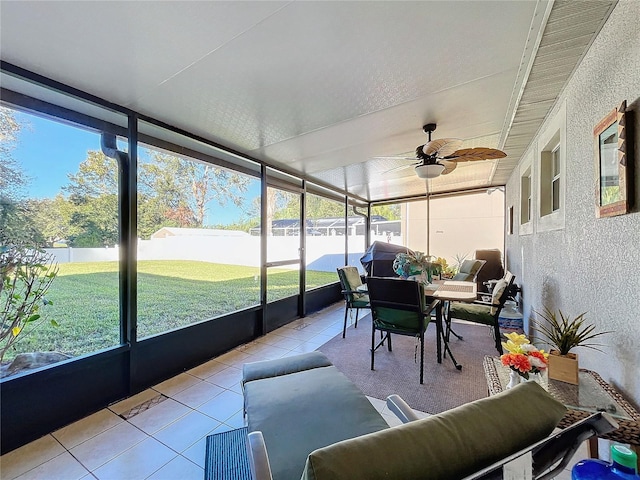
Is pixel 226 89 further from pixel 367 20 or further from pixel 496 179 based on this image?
pixel 496 179

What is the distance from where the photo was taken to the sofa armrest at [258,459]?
0.82m

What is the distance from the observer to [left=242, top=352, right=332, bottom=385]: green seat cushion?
5.80 ft

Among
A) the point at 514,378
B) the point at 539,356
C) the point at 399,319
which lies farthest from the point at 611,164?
the point at 399,319

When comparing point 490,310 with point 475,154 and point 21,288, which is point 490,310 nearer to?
point 475,154

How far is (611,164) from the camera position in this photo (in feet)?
4.15

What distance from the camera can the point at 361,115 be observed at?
2.48 meters

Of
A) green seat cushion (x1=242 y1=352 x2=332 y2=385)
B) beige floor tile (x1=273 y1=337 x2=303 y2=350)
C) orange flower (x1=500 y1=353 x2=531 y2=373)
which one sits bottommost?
beige floor tile (x1=273 y1=337 x2=303 y2=350)

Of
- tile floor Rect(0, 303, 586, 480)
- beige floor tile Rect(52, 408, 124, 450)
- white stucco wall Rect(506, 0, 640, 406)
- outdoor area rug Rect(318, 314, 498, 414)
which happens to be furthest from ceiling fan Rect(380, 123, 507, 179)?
beige floor tile Rect(52, 408, 124, 450)

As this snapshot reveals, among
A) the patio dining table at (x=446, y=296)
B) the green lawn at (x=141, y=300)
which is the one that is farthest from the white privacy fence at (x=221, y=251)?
the patio dining table at (x=446, y=296)

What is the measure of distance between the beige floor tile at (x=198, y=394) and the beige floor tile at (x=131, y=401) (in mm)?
225

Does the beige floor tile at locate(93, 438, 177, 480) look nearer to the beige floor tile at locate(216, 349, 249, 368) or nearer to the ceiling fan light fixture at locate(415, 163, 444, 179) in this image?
the beige floor tile at locate(216, 349, 249, 368)

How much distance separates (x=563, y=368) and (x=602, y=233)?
2.42 feet

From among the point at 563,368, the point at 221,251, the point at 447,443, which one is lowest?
the point at 563,368

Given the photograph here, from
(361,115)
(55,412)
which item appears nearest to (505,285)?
(361,115)
